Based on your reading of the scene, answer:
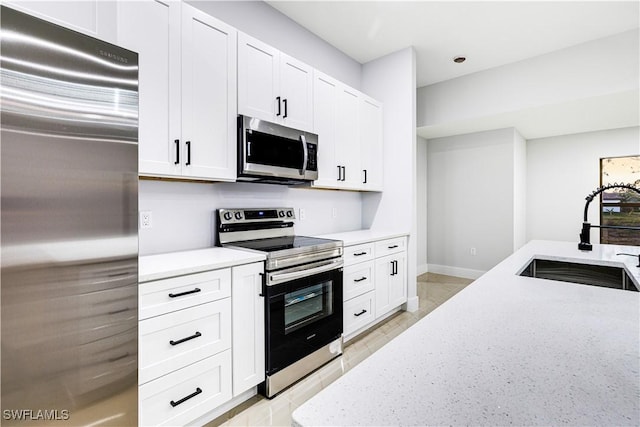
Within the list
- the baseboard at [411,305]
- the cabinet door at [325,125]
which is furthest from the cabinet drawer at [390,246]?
the cabinet door at [325,125]

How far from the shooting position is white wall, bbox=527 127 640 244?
15.6ft

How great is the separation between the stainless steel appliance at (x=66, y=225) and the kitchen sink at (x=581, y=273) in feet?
6.31

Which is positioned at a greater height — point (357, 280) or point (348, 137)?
point (348, 137)

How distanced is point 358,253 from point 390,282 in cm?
71

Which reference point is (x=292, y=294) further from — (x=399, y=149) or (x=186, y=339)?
(x=399, y=149)

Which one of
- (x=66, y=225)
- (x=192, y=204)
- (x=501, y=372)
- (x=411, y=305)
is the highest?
(x=192, y=204)

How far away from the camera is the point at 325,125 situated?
292cm

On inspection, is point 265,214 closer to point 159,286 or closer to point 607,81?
point 159,286

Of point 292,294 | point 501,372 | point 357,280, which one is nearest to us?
point 501,372

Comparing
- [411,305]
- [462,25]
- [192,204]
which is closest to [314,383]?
[192,204]

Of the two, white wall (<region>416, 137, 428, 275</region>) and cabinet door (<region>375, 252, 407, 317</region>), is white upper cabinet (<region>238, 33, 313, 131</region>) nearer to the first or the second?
cabinet door (<region>375, 252, 407, 317</region>)

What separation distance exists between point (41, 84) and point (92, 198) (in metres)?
0.40

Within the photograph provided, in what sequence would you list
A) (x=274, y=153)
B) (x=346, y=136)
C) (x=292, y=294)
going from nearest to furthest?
(x=292, y=294) → (x=274, y=153) → (x=346, y=136)

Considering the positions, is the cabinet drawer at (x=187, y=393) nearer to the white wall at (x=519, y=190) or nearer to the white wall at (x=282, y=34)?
the white wall at (x=282, y=34)
